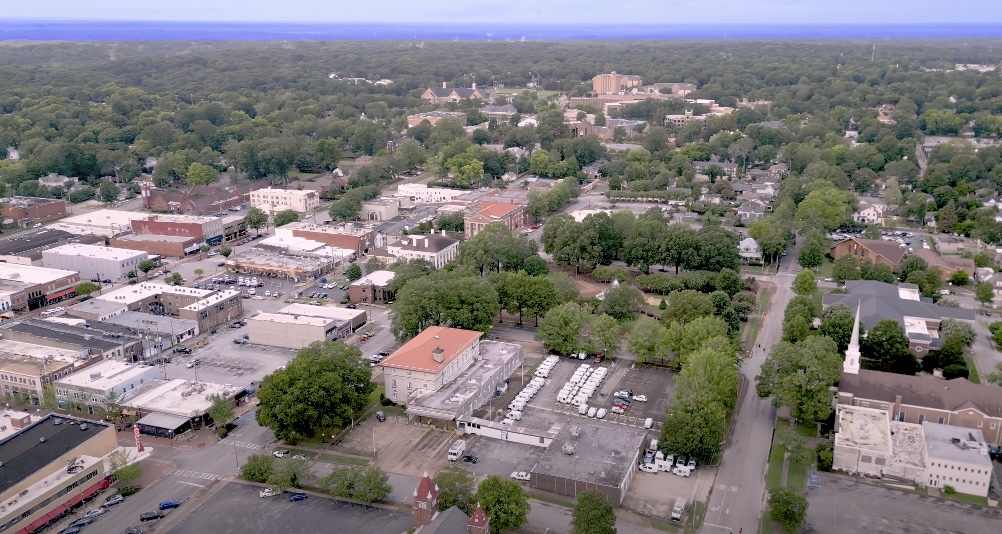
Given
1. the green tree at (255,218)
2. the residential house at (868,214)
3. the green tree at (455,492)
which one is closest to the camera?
the green tree at (455,492)

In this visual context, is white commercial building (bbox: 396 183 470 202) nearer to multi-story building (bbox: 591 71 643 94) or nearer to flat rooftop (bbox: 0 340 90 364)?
flat rooftop (bbox: 0 340 90 364)

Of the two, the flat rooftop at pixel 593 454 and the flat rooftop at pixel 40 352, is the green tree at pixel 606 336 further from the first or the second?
the flat rooftop at pixel 40 352

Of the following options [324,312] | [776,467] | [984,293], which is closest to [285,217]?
[324,312]

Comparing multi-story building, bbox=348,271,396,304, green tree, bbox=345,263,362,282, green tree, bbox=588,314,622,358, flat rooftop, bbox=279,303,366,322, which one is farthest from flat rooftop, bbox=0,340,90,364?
green tree, bbox=588,314,622,358

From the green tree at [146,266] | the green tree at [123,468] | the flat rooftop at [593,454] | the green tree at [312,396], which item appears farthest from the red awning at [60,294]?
the flat rooftop at [593,454]

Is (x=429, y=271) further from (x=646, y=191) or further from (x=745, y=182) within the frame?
(x=745, y=182)

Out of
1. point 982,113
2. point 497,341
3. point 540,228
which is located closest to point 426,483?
point 497,341

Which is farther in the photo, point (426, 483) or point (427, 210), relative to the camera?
point (427, 210)
